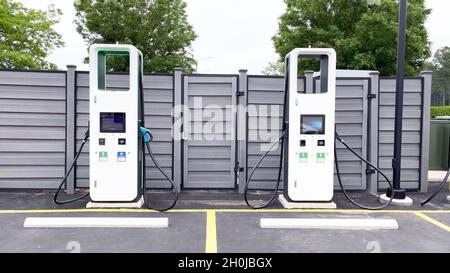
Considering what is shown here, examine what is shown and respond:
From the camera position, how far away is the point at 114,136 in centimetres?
535

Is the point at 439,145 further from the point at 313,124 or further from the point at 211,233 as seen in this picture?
the point at 211,233

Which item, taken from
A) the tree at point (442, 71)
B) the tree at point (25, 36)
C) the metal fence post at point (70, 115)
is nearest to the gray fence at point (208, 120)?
the metal fence post at point (70, 115)

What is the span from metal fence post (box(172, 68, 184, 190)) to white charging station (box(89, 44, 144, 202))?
1064 mm

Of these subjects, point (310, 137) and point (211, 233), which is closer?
point (211, 233)

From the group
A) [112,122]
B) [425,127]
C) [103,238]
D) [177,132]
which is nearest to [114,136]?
[112,122]

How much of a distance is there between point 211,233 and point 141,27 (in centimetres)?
1731

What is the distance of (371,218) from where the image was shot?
16.5 feet

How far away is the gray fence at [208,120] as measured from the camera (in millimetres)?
6262

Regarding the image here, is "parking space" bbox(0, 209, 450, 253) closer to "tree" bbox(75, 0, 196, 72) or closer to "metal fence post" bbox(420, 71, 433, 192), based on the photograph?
"metal fence post" bbox(420, 71, 433, 192)

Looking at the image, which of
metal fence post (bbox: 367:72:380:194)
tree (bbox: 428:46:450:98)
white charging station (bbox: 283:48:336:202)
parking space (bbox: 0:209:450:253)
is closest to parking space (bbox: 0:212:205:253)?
parking space (bbox: 0:209:450:253)

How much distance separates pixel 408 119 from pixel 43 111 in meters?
6.47

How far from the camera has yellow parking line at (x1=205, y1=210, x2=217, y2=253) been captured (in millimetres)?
3862

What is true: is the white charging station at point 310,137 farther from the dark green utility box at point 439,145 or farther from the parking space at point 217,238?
the dark green utility box at point 439,145

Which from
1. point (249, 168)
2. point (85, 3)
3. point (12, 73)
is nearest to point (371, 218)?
point (249, 168)
